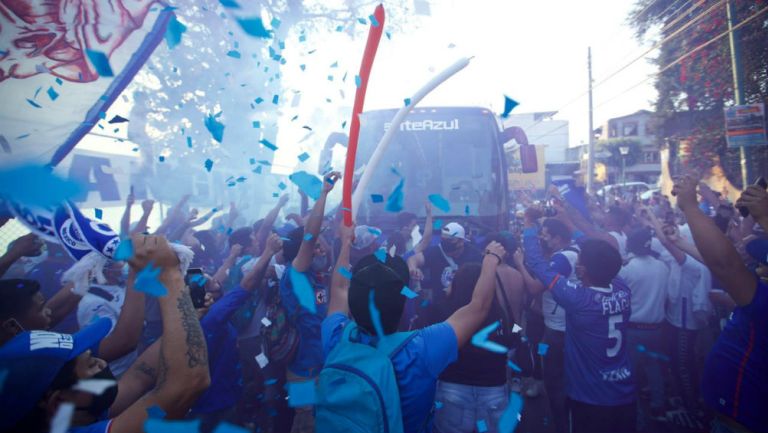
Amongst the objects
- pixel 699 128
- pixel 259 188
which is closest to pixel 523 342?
pixel 259 188

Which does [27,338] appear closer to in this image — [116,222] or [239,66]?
[116,222]

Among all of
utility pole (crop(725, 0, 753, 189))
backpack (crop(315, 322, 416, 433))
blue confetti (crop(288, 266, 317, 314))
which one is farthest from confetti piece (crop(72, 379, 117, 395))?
utility pole (crop(725, 0, 753, 189))

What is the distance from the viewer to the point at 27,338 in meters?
1.36

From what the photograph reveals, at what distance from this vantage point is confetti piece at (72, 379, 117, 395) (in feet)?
4.58

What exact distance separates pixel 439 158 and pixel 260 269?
3.88 metres

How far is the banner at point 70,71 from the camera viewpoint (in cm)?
280

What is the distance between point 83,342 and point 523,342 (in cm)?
362

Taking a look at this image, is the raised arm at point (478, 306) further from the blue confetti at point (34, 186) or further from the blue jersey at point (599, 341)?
the blue confetti at point (34, 186)

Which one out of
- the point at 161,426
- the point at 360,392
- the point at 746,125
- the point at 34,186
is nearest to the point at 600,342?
the point at 360,392

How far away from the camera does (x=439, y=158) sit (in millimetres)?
6074

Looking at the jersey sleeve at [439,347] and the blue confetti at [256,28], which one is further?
the blue confetti at [256,28]

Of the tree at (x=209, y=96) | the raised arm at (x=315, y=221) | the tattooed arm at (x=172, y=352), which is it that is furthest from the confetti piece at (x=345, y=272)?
the tree at (x=209, y=96)

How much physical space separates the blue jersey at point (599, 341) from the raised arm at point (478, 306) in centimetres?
90

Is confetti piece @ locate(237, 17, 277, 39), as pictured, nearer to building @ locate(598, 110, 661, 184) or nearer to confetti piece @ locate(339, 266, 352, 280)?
confetti piece @ locate(339, 266, 352, 280)
